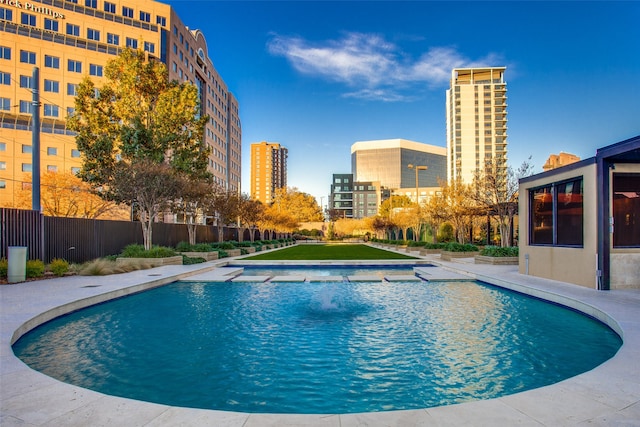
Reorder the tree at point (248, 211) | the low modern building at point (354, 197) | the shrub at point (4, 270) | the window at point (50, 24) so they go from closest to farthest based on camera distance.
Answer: the shrub at point (4, 270), the tree at point (248, 211), the window at point (50, 24), the low modern building at point (354, 197)

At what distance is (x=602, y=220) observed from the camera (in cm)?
986

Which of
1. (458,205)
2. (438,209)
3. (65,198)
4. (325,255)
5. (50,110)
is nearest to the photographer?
(325,255)

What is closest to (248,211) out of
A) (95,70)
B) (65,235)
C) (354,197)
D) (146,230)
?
(146,230)

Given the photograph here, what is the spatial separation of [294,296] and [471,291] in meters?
5.27

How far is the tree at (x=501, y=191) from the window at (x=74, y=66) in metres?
49.7

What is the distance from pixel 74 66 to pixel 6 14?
9.71m

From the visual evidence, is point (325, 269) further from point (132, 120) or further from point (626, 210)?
point (132, 120)

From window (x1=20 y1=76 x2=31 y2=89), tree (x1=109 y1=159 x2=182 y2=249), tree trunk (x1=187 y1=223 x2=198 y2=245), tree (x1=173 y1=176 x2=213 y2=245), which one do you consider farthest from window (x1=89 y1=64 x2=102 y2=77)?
tree (x1=109 y1=159 x2=182 y2=249)

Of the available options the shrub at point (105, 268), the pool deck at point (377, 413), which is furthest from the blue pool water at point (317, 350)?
the shrub at point (105, 268)

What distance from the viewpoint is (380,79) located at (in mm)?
32250

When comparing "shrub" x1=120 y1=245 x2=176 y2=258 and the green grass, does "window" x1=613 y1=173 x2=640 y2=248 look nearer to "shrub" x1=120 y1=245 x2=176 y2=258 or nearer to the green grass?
the green grass

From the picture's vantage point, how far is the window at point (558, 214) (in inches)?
436

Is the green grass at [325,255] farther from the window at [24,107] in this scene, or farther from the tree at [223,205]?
the window at [24,107]

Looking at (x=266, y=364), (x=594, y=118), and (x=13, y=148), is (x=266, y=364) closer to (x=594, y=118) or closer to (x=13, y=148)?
(x=594, y=118)
